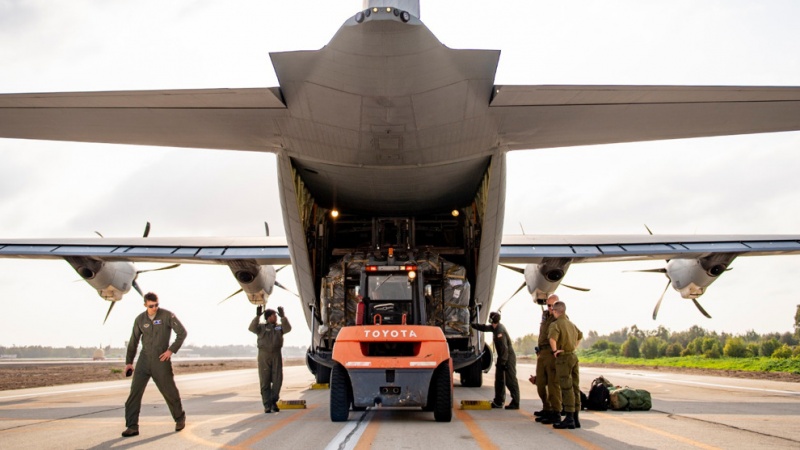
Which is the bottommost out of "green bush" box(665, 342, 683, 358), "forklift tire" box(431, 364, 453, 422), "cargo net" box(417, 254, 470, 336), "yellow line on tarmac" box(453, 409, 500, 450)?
"yellow line on tarmac" box(453, 409, 500, 450)

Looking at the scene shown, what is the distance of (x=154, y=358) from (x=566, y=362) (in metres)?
4.88

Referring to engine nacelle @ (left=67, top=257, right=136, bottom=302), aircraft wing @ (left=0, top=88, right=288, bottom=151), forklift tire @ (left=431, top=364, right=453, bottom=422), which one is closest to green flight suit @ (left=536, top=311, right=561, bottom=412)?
forklift tire @ (left=431, top=364, right=453, bottom=422)

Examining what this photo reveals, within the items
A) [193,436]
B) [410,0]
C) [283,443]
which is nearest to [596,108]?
[410,0]

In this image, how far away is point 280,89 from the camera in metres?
7.05

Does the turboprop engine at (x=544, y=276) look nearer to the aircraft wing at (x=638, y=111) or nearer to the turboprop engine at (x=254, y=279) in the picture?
the turboprop engine at (x=254, y=279)

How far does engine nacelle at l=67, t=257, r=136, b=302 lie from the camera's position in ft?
51.5

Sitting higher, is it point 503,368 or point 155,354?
point 155,354

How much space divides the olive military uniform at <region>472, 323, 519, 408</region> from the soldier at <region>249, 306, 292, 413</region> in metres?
3.27

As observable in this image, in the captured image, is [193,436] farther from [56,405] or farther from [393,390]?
[56,405]

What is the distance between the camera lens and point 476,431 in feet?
21.2

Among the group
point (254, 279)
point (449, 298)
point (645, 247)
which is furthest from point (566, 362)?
point (254, 279)

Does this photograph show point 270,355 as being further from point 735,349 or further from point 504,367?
point 735,349

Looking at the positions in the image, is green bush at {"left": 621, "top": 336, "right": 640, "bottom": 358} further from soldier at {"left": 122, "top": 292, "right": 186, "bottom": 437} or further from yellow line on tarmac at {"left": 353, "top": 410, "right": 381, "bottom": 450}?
soldier at {"left": 122, "top": 292, "right": 186, "bottom": 437}

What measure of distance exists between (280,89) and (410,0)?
1.88 metres
